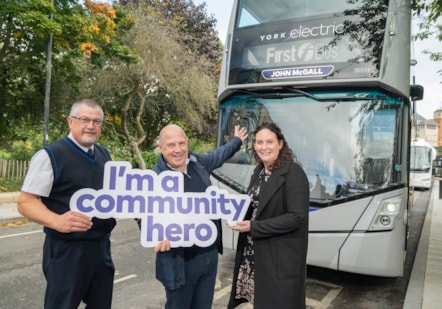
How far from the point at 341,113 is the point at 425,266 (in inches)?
124

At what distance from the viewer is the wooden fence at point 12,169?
1257 centimetres

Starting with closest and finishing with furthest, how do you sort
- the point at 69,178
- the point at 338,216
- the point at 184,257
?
the point at 69,178, the point at 184,257, the point at 338,216

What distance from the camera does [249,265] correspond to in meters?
2.80

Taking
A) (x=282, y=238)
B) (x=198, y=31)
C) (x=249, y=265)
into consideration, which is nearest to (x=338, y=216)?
(x=249, y=265)

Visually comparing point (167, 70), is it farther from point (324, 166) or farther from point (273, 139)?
point (273, 139)

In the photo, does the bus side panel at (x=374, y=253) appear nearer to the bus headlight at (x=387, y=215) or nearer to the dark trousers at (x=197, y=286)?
the bus headlight at (x=387, y=215)

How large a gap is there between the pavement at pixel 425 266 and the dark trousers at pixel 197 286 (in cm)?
273

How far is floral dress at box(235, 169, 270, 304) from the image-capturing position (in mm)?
2766

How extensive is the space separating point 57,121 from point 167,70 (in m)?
5.42

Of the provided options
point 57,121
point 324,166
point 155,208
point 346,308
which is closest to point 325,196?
point 324,166

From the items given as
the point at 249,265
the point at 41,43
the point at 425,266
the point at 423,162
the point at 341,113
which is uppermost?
the point at 41,43

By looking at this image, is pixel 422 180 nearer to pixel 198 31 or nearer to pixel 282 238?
pixel 198 31

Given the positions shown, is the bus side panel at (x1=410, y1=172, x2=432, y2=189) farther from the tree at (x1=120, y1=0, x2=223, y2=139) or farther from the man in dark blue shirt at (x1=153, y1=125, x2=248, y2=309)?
the man in dark blue shirt at (x1=153, y1=125, x2=248, y2=309)

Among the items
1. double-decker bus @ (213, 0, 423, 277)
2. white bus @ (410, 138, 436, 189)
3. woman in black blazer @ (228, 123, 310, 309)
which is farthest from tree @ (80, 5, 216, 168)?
woman in black blazer @ (228, 123, 310, 309)
